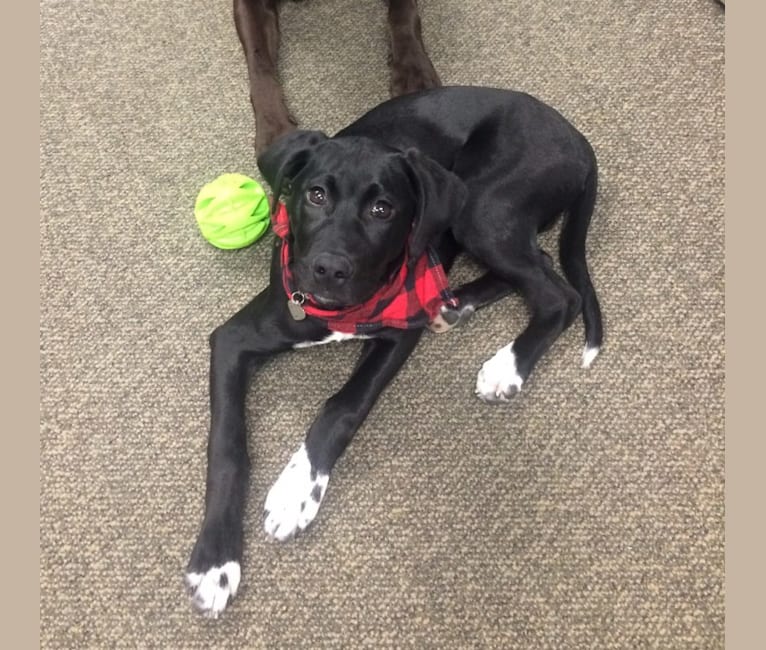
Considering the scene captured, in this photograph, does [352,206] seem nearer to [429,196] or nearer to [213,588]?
[429,196]

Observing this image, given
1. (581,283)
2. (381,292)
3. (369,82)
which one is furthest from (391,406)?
(369,82)

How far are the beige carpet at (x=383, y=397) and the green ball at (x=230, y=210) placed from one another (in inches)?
3.3

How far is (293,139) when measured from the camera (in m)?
1.77

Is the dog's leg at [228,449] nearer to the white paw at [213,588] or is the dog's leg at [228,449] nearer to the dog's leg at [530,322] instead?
the white paw at [213,588]

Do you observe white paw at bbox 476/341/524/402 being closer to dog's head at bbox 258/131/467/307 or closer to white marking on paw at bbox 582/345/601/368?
white marking on paw at bbox 582/345/601/368

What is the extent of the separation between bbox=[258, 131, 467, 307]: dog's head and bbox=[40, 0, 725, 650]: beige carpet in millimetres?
404

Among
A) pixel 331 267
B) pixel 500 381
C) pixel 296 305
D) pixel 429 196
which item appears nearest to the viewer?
pixel 331 267

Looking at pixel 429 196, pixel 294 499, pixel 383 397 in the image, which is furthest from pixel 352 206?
pixel 294 499

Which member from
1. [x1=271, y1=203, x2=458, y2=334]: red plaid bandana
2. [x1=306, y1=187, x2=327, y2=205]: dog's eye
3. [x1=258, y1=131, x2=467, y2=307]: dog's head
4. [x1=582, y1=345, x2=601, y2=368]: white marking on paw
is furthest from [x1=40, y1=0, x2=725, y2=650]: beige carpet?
[x1=306, y1=187, x2=327, y2=205]: dog's eye

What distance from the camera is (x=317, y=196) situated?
1.70 metres

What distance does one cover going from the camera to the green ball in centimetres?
211

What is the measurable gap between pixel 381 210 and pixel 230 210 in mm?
590

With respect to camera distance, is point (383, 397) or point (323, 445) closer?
point (323, 445)

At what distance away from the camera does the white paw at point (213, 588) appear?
1636mm
